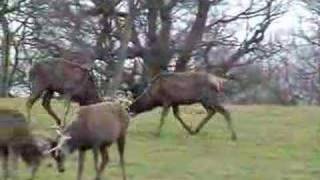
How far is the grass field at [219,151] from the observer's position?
12.6 m

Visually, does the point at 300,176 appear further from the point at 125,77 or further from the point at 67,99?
the point at 125,77

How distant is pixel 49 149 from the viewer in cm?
1142

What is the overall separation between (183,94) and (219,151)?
95.4 inches

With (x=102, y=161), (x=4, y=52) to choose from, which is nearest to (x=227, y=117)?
(x=102, y=161)

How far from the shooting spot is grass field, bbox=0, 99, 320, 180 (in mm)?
12594

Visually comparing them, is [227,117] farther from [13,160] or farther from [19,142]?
[19,142]

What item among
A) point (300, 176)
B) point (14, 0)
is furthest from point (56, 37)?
point (300, 176)

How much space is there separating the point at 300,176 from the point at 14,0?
21.8 m

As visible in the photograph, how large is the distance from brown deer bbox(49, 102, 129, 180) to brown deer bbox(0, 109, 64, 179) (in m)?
0.26

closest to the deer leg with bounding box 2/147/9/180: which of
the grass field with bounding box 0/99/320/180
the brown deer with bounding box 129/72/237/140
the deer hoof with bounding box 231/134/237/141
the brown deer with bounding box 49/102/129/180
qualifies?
the grass field with bounding box 0/99/320/180

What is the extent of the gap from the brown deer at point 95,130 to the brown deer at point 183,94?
16.6ft

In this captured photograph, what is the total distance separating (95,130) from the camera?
37.6 ft

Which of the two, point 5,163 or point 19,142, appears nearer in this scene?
point 19,142

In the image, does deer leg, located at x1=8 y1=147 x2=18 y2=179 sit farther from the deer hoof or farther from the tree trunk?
the tree trunk
